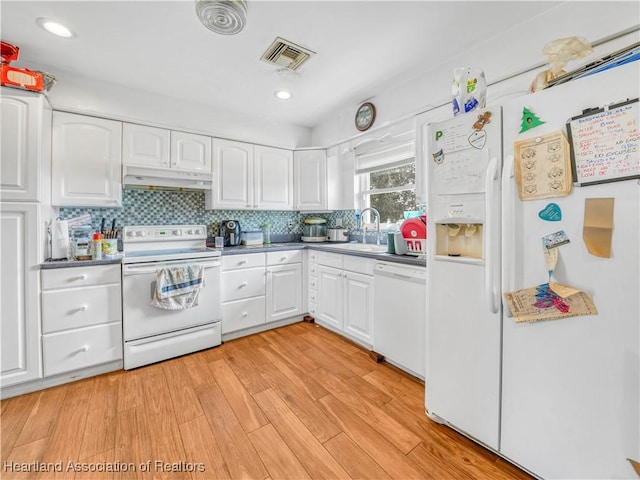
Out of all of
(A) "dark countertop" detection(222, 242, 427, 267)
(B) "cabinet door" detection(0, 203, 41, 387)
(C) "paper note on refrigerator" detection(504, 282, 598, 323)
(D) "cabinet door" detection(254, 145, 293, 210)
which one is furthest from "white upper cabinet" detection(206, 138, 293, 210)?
(C) "paper note on refrigerator" detection(504, 282, 598, 323)

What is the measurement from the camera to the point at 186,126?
9.21 ft

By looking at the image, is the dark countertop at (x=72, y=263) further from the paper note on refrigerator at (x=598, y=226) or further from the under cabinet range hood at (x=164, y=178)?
the paper note on refrigerator at (x=598, y=226)

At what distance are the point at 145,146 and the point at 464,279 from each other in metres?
2.90

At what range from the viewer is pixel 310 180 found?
3.45m

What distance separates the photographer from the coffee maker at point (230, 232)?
10.1ft

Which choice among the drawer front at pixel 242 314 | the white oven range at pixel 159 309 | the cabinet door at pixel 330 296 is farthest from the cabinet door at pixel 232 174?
the cabinet door at pixel 330 296

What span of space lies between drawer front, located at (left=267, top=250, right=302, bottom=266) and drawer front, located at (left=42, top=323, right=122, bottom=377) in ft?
4.62

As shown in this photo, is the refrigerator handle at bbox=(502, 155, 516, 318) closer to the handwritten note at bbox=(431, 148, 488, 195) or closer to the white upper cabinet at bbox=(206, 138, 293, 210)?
the handwritten note at bbox=(431, 148, 488, 195)

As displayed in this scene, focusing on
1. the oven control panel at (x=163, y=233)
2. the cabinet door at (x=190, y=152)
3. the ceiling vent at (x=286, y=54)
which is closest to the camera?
the ceiling vent at (x=286, y=54)

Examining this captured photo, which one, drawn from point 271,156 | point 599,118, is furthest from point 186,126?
point 599,118

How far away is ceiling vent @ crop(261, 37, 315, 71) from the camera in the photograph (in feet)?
6.52

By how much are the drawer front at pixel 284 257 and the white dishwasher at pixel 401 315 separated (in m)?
1.15

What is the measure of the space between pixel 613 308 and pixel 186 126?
3.39m

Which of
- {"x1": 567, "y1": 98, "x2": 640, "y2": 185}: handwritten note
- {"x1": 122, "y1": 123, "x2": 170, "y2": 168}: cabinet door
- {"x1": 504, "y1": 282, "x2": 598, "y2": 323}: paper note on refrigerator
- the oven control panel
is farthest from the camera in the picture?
the oven control panel
